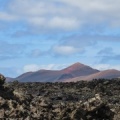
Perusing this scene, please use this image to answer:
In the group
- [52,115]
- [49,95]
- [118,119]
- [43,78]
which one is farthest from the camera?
[43,78]

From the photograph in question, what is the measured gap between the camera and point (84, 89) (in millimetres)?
27719

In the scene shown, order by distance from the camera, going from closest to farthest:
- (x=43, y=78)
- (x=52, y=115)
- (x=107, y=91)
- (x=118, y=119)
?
(x=52, y=115) → (x=118, y=119) → (x=107, y=91) → (x=43, y=78)

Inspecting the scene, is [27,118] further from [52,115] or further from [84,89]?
[84,89]

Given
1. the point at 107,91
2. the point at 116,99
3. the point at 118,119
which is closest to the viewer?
the point at 118,119

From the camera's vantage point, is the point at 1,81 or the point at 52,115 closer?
the point at 52,115

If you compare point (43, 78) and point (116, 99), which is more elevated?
point (43, 78)

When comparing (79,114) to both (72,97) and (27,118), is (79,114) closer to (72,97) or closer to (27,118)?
(27,118)

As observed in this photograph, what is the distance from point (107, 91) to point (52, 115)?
14803 mm

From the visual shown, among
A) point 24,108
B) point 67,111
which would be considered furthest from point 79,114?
point 24,108

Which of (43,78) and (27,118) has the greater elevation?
(43,78)

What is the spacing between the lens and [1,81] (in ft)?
48.2

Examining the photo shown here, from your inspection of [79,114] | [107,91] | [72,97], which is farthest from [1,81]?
[107,91]

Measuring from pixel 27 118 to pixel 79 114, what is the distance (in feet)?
4.42

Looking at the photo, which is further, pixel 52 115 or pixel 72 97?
pixel 72 97
